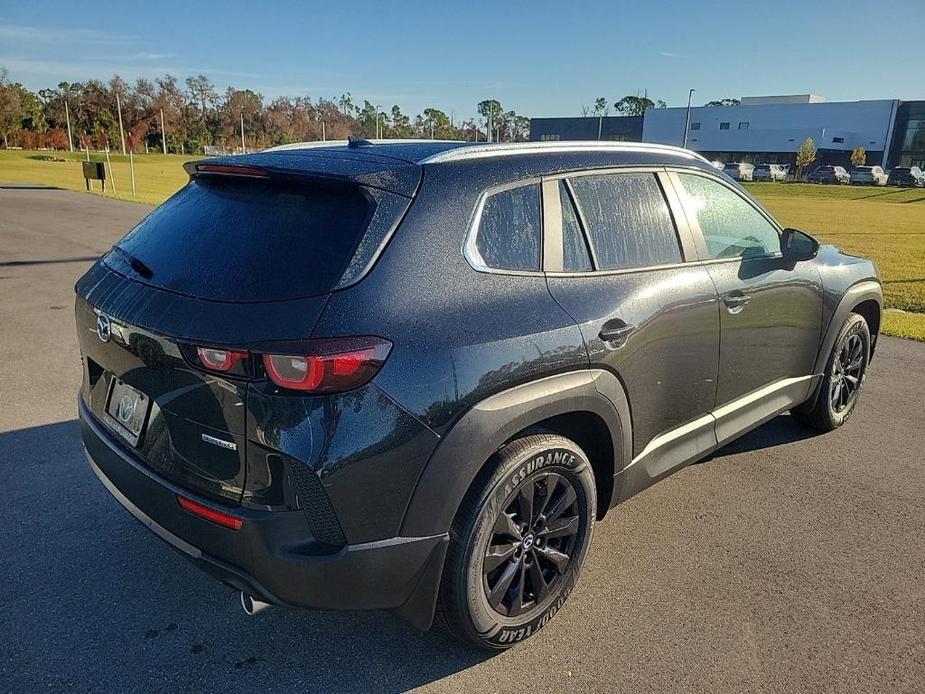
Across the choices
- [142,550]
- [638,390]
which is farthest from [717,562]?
[142,550]

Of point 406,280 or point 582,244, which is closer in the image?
point 406,280

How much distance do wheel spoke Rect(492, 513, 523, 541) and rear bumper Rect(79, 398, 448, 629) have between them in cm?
26

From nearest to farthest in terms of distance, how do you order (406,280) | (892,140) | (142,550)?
(406,280), (142,550), (892,140)

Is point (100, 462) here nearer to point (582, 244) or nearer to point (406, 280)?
point (406, 280)

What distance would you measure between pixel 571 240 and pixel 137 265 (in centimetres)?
161

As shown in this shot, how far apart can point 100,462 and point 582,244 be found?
204 centimetres

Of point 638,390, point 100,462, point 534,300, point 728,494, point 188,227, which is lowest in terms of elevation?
point 728,494

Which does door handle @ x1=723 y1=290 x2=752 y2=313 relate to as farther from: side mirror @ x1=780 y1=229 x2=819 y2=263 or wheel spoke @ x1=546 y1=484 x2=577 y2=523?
wheel spoke @ x1=546 y1=484 x2=577 y2=523

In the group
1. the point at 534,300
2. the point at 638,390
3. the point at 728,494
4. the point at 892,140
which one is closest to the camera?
the point at 534,300

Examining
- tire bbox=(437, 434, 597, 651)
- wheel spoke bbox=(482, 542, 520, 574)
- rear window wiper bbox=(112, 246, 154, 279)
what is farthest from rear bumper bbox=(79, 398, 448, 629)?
rear window wiper bbox=(112, 246, 154, 279)

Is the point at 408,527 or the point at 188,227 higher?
the point at 188,227

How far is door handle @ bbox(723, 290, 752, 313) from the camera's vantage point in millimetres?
3246

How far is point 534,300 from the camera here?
241cm

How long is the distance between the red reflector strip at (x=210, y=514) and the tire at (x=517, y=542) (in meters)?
0.70
